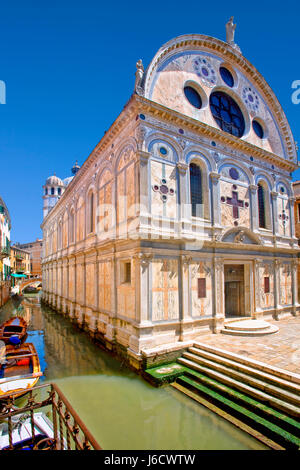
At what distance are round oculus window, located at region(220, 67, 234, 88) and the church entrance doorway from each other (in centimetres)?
983

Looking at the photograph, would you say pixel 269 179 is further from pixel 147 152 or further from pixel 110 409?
pixel 110 409

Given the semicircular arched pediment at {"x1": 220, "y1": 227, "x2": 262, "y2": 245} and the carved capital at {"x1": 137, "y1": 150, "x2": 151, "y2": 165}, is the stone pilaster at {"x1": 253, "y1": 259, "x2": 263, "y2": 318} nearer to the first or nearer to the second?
the semicircular arched pediment at {"x1": 220, "y1": 227, "x2": 262, "y2": 245}

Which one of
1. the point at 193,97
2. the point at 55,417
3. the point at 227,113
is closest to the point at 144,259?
the point at 55,417

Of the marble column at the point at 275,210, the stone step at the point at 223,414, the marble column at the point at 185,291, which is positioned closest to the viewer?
the stone step at the point at 223,414

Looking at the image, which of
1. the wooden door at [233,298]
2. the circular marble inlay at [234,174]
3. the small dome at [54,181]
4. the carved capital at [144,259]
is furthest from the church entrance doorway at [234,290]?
the small dome at [54,181]

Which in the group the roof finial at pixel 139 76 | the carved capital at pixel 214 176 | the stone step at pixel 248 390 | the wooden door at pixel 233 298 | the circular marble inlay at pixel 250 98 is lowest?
the stone step at pixel 248 390

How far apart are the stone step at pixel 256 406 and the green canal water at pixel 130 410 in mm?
692

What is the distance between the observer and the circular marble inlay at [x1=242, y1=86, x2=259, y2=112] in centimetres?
1519

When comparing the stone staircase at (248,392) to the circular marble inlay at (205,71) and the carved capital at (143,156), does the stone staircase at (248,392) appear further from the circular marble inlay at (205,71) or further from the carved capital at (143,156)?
the circular marble inlay at (205,71)

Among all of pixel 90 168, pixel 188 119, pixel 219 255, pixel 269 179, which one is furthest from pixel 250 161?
pixel 90 168

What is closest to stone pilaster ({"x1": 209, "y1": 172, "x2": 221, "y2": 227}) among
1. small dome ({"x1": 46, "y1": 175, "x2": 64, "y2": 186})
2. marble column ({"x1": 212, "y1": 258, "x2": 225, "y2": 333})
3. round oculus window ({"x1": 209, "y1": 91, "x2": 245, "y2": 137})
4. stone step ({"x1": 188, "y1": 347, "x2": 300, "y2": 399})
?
marble column ({"x1": 212, "y1": 258, "x2": 225, "y2": 333})

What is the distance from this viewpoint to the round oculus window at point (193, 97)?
12.6 meters

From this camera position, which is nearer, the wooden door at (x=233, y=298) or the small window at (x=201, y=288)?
the small window at (x=201, y=288)

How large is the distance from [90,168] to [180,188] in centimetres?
704
